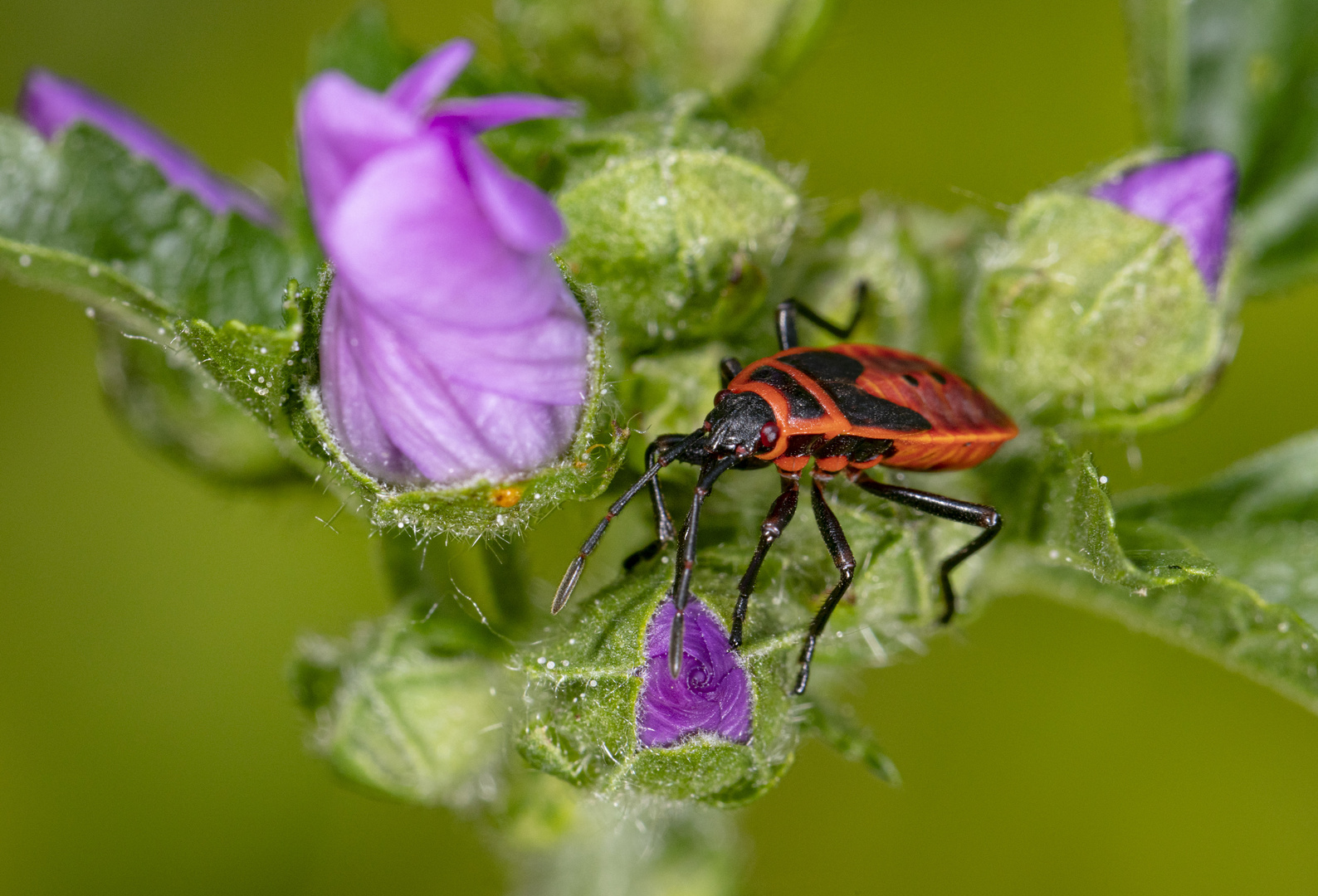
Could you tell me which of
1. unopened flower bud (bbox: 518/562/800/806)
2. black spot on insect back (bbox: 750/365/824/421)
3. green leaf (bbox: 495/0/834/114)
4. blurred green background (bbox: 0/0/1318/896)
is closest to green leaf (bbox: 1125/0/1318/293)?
green leaf (bbox: 495/0/834/114)

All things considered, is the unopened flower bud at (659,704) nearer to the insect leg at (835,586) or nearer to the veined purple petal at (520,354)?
the insect leg at (835,586)

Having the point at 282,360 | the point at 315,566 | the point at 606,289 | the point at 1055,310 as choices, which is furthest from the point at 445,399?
the point at 315,566

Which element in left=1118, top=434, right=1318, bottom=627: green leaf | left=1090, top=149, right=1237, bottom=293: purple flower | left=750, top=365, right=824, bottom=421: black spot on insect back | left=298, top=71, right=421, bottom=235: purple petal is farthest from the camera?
left=1118, top=434, right=1318, bottom=627: green leaf

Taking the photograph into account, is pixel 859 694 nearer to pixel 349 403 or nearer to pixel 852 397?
pixel 852 397

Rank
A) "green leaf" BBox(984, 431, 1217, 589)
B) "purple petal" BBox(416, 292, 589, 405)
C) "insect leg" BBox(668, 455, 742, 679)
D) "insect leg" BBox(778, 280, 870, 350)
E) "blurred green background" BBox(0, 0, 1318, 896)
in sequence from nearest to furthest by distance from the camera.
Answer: "purple petal" BBox(416, 292, 589, 405) → "insect leg" BBox(668, 455, 742, 679) → "green leaf" BBox(984, 431, 1217, 589) → "insect leg" BBox(778, 280, 870, 350) → "blurred green background" BBox(0, 0, 1318, 896)

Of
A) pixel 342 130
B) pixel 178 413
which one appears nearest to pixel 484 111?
pixel 342 130

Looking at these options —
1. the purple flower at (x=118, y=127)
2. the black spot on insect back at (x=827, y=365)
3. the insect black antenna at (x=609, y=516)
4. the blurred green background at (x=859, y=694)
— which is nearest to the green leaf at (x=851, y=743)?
the insect black antenna at (x=609, y=516)

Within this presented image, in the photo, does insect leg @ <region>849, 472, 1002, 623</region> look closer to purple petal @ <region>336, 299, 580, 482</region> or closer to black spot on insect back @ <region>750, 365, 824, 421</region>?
black spot on insect back @ <region>750, 365, 824, 421</region>
